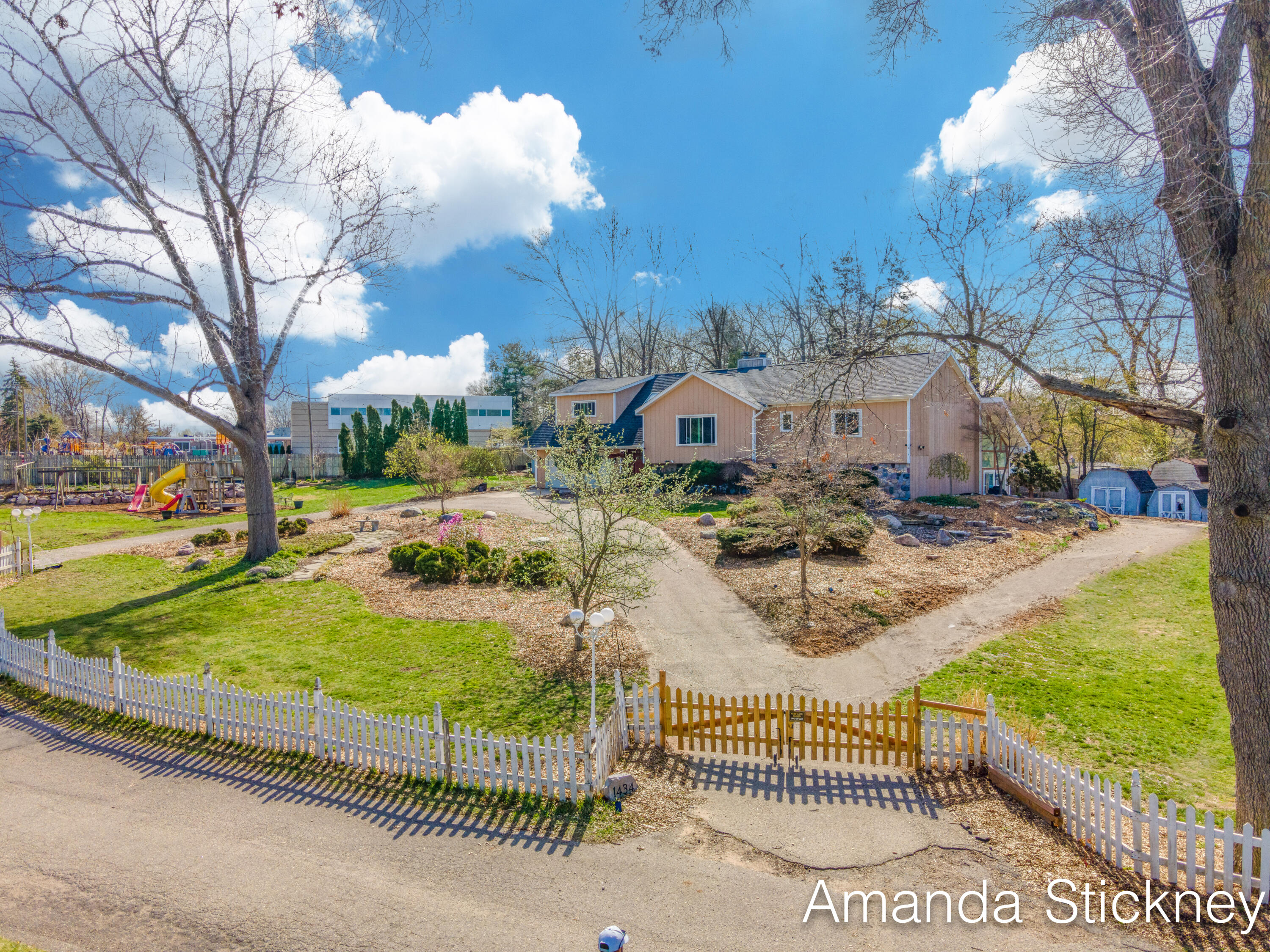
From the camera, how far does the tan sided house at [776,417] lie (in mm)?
23719

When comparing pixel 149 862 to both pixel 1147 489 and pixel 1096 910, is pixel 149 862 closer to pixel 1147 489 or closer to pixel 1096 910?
pixel 1096 910

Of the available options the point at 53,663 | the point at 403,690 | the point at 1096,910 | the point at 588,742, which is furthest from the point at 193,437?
the point at 1096,910

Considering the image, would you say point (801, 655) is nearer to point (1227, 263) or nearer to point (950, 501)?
point (1227, 263)

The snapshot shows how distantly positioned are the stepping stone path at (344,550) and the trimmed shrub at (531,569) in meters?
5.31

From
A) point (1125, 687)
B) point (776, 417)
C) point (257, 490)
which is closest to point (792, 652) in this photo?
point (1125, 687)

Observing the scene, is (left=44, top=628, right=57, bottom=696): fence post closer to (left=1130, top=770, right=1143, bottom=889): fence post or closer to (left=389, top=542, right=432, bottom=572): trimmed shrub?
(left=389, top=542, right=432, bottom=572): trimmed shrub

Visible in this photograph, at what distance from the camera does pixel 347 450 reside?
4456 centimetres

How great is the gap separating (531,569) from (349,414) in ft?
177

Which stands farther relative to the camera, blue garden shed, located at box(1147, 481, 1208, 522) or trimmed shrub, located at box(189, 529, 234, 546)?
blue garden shed, located at box(1147, 481, 1208, 522)

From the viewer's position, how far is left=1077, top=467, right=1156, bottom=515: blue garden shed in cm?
2839

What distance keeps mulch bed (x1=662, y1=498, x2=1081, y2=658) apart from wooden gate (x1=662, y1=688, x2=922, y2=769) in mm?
3228

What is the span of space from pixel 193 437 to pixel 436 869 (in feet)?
220

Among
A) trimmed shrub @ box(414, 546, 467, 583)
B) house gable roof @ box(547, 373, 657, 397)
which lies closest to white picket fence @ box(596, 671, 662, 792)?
trimmed shrub @ box(414, 546, 467, 583)

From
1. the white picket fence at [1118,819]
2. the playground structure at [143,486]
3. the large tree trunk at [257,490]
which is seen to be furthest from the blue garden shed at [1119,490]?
the playground structure at [143,486]
